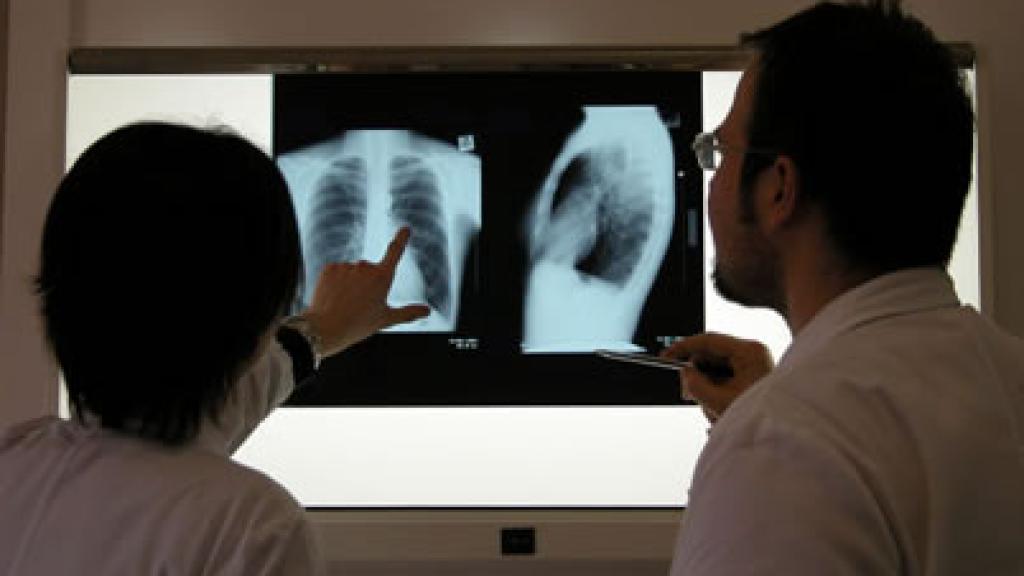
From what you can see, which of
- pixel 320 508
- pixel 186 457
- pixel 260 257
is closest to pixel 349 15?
pixel 320 508

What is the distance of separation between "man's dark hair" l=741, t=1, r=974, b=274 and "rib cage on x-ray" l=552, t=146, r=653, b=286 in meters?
0.90

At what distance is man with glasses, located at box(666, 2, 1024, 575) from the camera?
73 centimetres

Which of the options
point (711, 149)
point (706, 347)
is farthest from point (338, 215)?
point (711, 149)

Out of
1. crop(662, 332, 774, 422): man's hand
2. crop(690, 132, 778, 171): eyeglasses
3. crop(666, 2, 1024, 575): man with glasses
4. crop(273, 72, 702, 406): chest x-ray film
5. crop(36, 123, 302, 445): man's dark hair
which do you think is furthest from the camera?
crop(273, 72, 702, 406): chest x-ray film

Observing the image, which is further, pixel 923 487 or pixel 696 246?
pixel 696 246

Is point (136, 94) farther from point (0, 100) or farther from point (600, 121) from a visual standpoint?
point (600, 121)

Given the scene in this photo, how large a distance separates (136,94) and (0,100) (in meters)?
0.28

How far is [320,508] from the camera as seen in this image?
1801mm

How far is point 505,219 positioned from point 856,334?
3.52 feet

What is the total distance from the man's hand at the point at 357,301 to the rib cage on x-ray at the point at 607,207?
1.60 ft

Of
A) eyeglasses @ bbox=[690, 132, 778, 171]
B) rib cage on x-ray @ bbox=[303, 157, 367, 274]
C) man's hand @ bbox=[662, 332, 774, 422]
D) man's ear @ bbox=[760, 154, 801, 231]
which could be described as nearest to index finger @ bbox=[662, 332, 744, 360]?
man's hand @ bbox=[662, 332, 774, 422]

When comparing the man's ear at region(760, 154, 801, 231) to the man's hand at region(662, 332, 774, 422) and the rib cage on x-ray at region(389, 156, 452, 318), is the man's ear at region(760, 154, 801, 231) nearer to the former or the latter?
the man's hand at region(662, 332, 774, 422)

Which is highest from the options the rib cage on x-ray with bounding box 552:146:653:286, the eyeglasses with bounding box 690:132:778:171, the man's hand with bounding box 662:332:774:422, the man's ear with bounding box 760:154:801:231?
the eyeglasses with bounding box 690:132:778:171

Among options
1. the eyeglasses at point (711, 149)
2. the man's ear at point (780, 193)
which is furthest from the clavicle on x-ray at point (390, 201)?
the man's ear at point (780, 193)
